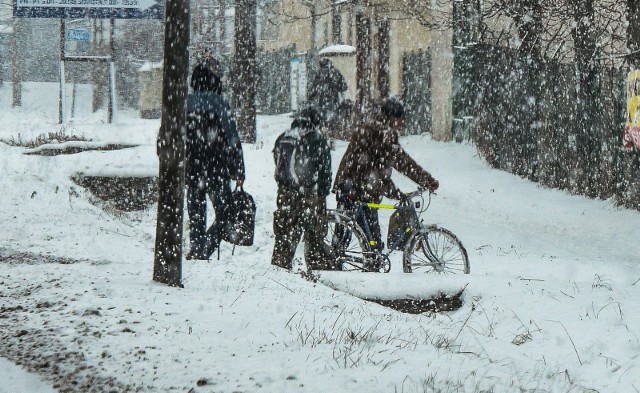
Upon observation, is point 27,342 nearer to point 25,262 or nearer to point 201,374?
point 201,374

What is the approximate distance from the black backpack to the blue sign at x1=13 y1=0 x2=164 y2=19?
13276 millimetres

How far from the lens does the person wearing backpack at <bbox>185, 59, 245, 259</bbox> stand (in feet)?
26.3

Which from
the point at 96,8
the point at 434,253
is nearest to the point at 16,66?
the point at 96,8

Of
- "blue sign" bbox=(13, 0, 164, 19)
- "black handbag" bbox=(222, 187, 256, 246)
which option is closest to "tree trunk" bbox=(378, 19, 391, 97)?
"blue sign" bbox=(13, 0, 164, 19)

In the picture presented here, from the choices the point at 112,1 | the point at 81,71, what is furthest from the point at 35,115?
the point at 112,1

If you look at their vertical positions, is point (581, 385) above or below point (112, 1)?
below

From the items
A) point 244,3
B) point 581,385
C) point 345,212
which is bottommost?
point 581,385

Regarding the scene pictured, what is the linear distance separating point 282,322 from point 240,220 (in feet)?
11.3

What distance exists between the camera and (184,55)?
5.66m

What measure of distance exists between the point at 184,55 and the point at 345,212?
2.93m

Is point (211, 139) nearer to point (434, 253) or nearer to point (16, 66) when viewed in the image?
point (434, 253)

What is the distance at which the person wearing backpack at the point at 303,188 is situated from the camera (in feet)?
25.2

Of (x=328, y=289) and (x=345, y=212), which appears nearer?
(x=328, y=289)

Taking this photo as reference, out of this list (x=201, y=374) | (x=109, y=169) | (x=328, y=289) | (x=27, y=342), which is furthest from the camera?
(x=109, y=169)
